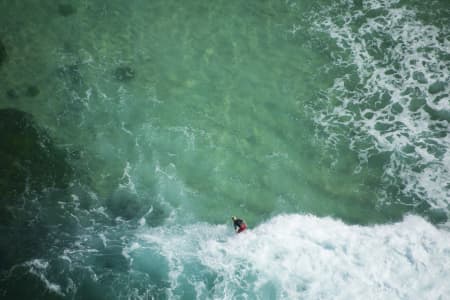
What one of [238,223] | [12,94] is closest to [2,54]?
[12,94]

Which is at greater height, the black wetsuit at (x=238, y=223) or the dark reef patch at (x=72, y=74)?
the dark reef patch at (x=72, y=74)

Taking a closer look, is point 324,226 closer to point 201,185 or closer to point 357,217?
point 357,217

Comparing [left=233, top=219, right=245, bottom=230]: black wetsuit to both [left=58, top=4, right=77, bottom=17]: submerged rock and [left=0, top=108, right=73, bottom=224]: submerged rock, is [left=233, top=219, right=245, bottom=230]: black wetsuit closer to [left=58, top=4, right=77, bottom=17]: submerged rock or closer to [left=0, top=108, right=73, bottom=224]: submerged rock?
[left=0, top=108, right=73, bottom=224]: submerged rock

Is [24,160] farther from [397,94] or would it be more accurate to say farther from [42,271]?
[397,94]

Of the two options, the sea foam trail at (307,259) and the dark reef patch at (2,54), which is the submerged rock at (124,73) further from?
the sea foam trail at (307,259)

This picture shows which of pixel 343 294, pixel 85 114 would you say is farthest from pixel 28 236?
pixel 343 294

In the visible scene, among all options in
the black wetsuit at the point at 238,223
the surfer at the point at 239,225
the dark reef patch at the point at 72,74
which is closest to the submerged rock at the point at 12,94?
the dark reef patch at the point at 72,74
